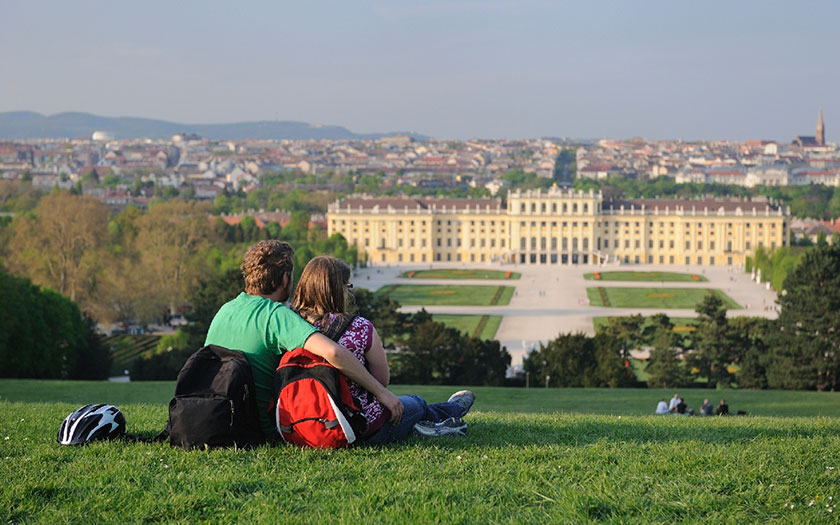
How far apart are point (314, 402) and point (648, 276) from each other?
184 ft

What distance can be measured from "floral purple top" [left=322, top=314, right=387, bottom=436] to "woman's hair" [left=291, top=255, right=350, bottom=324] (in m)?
0.07

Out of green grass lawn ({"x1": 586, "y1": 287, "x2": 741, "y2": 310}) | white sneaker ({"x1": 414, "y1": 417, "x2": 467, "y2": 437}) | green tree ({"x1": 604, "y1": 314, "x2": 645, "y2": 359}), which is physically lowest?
green grass lawn ({"x1": 586, "y1": 287, "x2": 741, "y2": 310})

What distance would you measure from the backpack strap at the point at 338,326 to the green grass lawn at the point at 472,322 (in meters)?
29.5

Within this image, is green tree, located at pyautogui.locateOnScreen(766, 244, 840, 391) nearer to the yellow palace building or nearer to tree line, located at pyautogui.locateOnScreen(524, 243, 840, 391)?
tree line, located at pyautogui.locateOnScreen(524, 243, 840, 391)

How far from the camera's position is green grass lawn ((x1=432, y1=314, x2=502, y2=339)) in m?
36.4

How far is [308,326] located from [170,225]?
1596 inches

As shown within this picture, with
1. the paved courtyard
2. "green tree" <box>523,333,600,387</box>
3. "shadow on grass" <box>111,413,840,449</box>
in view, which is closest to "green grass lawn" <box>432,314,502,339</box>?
the paved courtyard

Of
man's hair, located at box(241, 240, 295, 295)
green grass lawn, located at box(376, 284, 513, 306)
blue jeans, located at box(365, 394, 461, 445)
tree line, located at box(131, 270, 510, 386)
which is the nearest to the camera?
man's hair, located at box(241, 240, 295, 295)

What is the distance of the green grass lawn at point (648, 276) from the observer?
58312 millimetres

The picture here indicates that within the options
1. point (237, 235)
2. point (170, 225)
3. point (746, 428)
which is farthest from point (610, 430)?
point (237, 235)

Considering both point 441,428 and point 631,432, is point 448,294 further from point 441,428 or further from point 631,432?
point 441,428

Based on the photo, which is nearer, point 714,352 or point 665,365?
point 665,365

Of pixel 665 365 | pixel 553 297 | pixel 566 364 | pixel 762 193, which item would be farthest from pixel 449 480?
pixel 762 193

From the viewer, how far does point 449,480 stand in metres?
5.15
